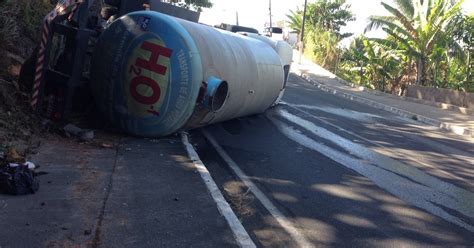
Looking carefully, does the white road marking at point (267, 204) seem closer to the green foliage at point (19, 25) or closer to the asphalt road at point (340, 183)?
the asphalt road at point (340, 183)

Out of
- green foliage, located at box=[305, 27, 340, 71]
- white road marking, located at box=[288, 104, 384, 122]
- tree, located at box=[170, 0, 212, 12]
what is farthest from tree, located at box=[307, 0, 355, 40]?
white road marking, located at box=[288, 104, 384, 122]

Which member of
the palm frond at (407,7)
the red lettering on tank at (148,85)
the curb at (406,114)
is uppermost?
the palm frond at (407,7)

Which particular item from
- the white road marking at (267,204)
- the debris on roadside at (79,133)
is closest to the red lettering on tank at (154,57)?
the debris on roadside at (79,133)

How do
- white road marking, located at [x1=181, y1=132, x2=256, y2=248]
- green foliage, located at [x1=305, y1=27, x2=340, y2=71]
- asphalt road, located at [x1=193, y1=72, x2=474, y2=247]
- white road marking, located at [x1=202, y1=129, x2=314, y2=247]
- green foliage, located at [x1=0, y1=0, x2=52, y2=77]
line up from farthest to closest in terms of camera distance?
1. green foliage, located at [x1=305, y1=27, x2=340, y2=71]
2. green foliage, located at [x1=0, y1=0, x2=52, y2=77]
3. asphalt road, located at [x1=193, y1=72, x2=474, y2=247]
4. white road marking, located at [x1=202, y1=129, x2=314, y2=247]
5. white road marking, located at [x1=181, y1=132, x2=256, y2=248]

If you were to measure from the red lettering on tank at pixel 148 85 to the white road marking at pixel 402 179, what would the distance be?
332 centimetres

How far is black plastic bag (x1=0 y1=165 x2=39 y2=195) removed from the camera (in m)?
5.07

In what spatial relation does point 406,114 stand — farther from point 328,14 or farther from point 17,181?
point 328,14

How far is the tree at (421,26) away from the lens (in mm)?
25172

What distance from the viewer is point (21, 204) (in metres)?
4.86

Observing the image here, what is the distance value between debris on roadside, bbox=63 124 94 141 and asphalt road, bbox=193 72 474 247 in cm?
182

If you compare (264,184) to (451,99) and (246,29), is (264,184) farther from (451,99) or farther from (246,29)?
(451,99)

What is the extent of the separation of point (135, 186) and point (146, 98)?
264 cm

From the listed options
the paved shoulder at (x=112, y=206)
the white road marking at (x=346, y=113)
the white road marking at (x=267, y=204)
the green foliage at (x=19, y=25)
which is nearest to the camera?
the paved shoulder at (x=112, y=206)

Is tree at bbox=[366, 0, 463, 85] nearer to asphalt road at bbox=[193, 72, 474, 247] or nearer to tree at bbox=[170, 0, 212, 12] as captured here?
tree at bbox=[170, 0, 212, 12]
